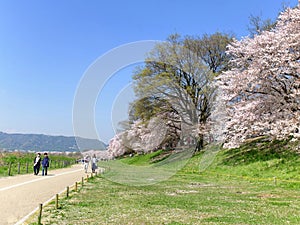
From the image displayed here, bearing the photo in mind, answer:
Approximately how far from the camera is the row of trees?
25.1m

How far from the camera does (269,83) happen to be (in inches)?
1044

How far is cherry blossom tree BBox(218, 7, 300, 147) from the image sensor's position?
24406 millimetres

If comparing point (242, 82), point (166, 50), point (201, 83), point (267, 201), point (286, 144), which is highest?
point (166, 50)

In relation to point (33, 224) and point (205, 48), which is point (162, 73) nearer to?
point (205, 48)

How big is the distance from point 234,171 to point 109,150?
58200 mm

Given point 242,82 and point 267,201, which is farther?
point 242,82

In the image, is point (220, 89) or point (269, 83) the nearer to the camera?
point (269, 83)

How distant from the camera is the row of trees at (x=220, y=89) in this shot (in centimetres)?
2511

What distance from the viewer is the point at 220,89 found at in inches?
1243

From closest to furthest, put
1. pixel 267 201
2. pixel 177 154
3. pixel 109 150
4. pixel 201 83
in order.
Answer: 1. pixel 267 201
2. pixel 201 83
3. pixel 177 154
4. pixel 109 150

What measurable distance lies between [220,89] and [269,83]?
19.2 feet

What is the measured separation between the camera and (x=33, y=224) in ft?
29.6

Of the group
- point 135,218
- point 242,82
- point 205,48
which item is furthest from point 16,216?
point 205,48

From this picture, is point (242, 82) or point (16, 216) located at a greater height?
point (242, 82)
